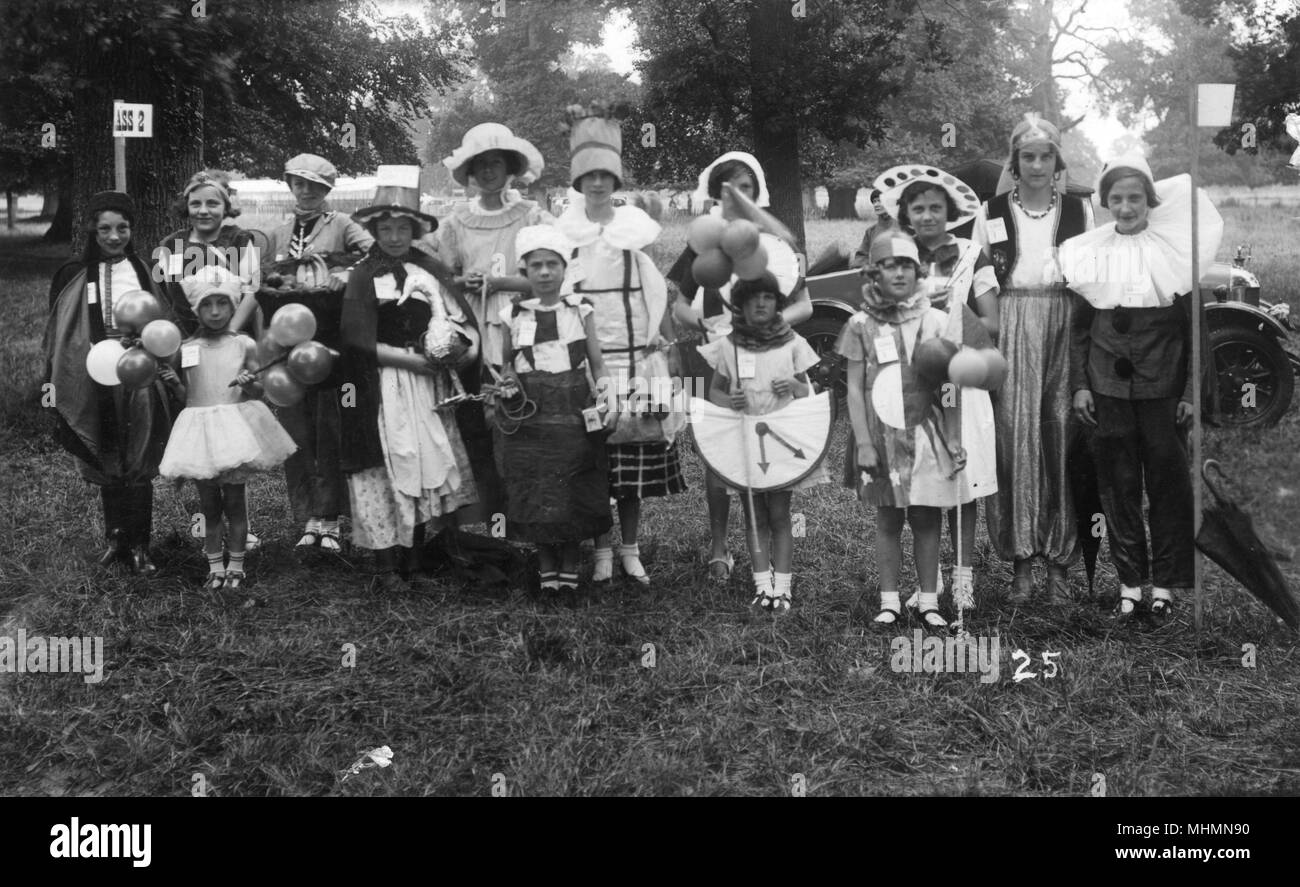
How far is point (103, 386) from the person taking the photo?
5.27m

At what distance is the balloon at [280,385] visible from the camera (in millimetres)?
4770

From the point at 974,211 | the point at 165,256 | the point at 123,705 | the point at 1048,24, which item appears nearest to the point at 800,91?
the point at 974,211

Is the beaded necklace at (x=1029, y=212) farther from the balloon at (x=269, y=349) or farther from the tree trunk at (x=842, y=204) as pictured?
the tree trunk at (x=842, y=204)

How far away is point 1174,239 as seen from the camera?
457cm

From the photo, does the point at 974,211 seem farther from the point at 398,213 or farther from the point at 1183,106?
the point at 1183,106

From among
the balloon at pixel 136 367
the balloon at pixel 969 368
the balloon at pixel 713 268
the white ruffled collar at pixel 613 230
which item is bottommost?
the balloon at pixel 969 368

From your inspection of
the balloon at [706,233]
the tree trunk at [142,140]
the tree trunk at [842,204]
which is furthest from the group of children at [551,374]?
the tree trunk at [842,204]

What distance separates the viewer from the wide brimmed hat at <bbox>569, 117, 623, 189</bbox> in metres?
4.95

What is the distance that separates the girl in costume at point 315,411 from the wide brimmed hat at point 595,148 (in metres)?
1.13

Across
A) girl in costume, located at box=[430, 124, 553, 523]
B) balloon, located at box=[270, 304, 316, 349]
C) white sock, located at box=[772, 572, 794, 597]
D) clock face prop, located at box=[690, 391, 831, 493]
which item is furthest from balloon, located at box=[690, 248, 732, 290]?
balloon, located at box=[270, 304, 316, 349]

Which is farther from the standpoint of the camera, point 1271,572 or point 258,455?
point 258,455

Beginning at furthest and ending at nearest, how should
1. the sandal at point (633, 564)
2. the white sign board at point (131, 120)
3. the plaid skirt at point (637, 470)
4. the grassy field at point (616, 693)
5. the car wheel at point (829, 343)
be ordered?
the car wheel at point (829, 343) → the white sign board at point (131, 120) → the sandal at point (633, 564) → the plaid skirt at point (637, 470) → the grassy field at point (616, 693)

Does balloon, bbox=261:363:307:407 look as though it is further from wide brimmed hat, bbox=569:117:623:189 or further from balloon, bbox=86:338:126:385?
wide brimmed hat, bbox=569:117:623:189

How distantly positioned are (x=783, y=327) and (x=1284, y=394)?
4.90 m
